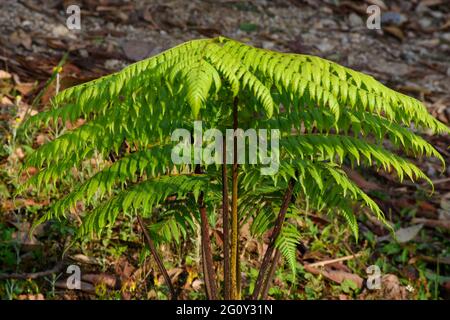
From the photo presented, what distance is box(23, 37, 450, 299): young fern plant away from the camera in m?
2.38

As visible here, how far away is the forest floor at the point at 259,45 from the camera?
404cm

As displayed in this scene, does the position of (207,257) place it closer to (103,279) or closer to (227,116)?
(227,116)

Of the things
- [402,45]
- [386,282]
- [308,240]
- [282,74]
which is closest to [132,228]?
[308,240]

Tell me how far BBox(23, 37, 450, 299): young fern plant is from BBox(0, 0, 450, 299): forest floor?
3.14 ft

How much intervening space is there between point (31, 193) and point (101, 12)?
3.00 m

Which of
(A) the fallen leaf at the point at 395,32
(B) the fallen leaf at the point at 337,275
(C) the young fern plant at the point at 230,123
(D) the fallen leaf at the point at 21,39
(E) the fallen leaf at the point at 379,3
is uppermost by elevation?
(E) the fallen leaf at the point at 379,3

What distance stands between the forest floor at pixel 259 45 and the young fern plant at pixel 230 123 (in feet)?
3.14

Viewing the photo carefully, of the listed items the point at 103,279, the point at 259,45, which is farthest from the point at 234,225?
the point at 259,45

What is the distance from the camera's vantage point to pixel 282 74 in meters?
2.33

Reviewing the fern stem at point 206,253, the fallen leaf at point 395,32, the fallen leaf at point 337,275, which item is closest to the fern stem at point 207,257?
the fern stem at point 206,253

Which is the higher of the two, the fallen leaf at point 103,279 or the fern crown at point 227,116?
the fern crown at point 227,116

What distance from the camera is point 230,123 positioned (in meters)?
2.73

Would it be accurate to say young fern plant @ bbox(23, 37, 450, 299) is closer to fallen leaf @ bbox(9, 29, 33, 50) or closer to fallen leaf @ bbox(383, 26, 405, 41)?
fallen leaf @ bbox(9, 29, 33, 50)

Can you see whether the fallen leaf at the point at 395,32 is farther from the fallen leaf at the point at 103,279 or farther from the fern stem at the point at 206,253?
the fern stem at the point at 206,253
